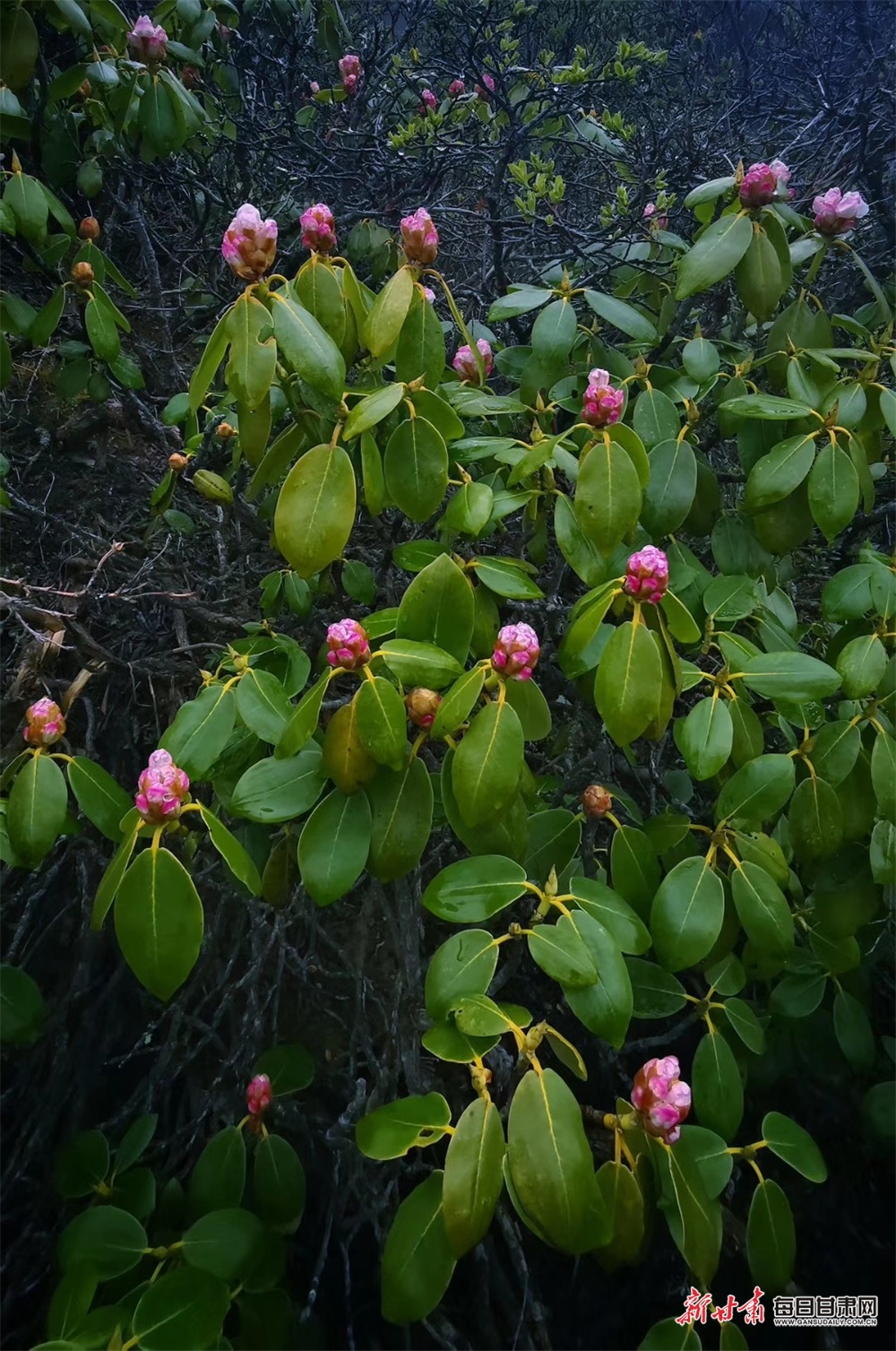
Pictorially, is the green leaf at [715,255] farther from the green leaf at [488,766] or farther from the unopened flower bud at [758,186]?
the green leaf at [488,766]

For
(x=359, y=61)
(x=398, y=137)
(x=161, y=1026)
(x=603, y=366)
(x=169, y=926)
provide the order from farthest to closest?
(x=359, y=61) < (x=398, y=137) < (x=161, y=1026) < (x=603, y=366) < (x=169, y=926)

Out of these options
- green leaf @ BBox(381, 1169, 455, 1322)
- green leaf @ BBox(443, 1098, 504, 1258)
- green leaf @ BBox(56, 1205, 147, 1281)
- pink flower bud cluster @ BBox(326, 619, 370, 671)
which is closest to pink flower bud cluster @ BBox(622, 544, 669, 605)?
pink flower bud cluster @ BBox(326, 619, 370, 671)

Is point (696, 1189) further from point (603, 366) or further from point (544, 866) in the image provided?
point (603, 366)

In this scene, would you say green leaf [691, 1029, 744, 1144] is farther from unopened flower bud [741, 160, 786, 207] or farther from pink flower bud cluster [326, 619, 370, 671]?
unopened flower bud [741, 160, 786, 207]

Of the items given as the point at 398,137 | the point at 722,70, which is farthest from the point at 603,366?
the point at 722,70

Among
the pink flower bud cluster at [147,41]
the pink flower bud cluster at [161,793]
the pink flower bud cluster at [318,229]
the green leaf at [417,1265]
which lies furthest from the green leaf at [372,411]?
the pink flower bud cluster at [147,41]

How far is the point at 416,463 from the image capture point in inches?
33.4

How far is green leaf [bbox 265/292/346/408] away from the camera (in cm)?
79

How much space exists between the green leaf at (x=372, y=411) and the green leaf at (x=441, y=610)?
0.15 meters

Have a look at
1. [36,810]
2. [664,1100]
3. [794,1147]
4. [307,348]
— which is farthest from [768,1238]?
[307,348]

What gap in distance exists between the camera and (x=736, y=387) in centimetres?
113

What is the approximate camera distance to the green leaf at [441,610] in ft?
2.59

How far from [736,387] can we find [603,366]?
20 centimetres

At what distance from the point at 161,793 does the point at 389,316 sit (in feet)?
1.75
